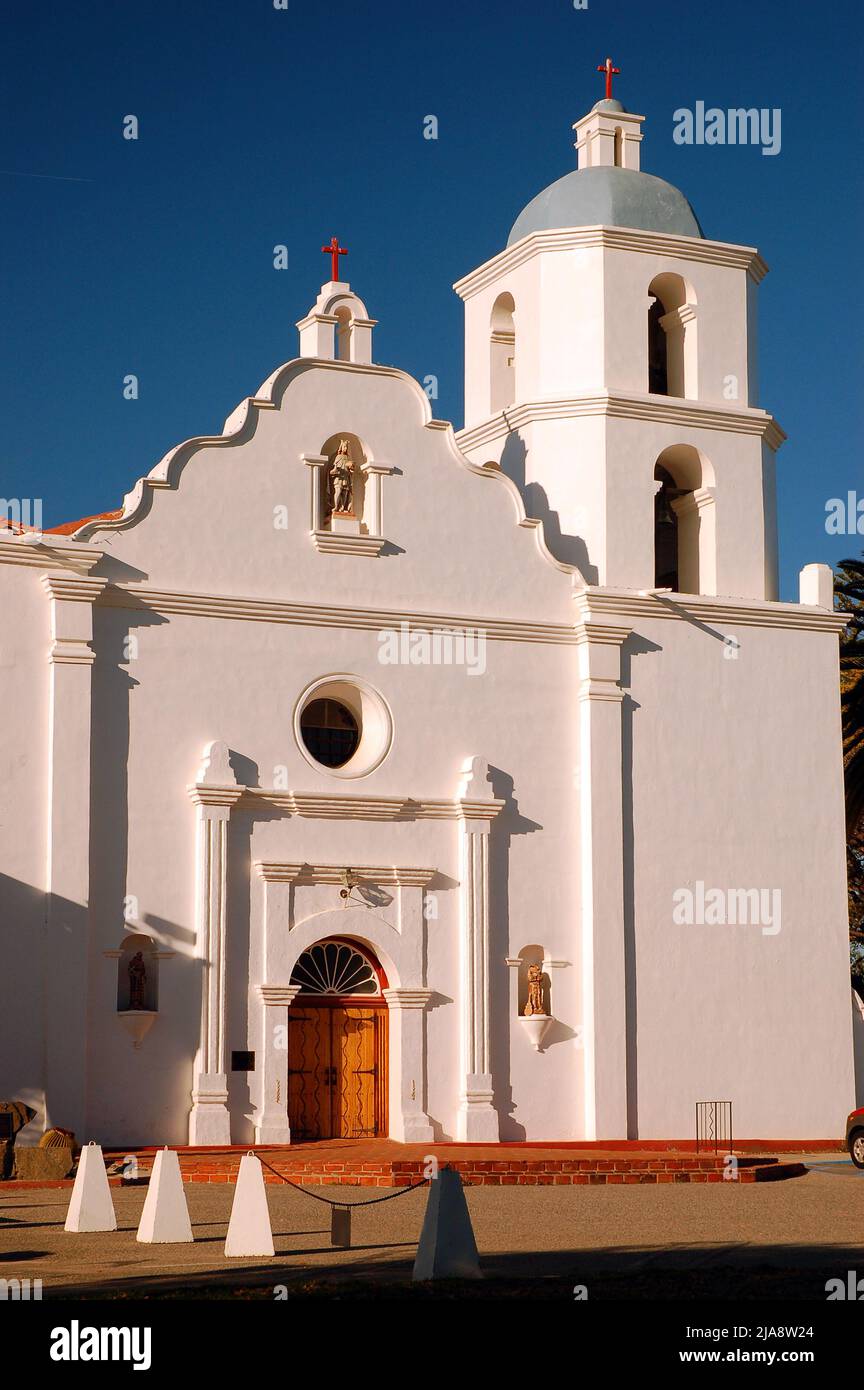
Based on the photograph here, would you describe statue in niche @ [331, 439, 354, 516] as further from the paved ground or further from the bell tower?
the paved ground

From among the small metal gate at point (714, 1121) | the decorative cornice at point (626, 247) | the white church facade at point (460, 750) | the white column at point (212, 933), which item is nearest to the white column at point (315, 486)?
the white church facade at point (460, 750)

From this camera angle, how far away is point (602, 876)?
27156 millimetres

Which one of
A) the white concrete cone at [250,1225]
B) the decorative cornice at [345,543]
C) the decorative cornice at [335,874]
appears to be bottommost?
the white concrete cone at [250,1225]

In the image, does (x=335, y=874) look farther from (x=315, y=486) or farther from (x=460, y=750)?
(x=315, y=486)

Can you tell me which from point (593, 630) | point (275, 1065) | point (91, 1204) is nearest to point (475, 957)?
point (275, 1065)

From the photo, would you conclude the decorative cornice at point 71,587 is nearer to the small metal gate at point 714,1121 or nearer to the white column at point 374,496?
the white column at point 374,496

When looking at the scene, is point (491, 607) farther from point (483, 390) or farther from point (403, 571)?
point (483, 390)

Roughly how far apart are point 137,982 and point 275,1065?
2.16m

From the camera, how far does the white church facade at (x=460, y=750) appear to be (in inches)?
963

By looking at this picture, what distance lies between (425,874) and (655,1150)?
191 inches

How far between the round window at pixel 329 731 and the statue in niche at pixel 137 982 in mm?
3850

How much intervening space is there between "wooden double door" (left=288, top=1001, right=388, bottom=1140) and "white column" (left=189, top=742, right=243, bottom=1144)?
132 cm

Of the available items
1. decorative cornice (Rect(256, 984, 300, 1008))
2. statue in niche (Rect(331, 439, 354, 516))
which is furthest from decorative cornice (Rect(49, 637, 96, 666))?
decorative cornice (Rect(256, 984, 300, 1008))

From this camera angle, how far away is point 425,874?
26375 mm
